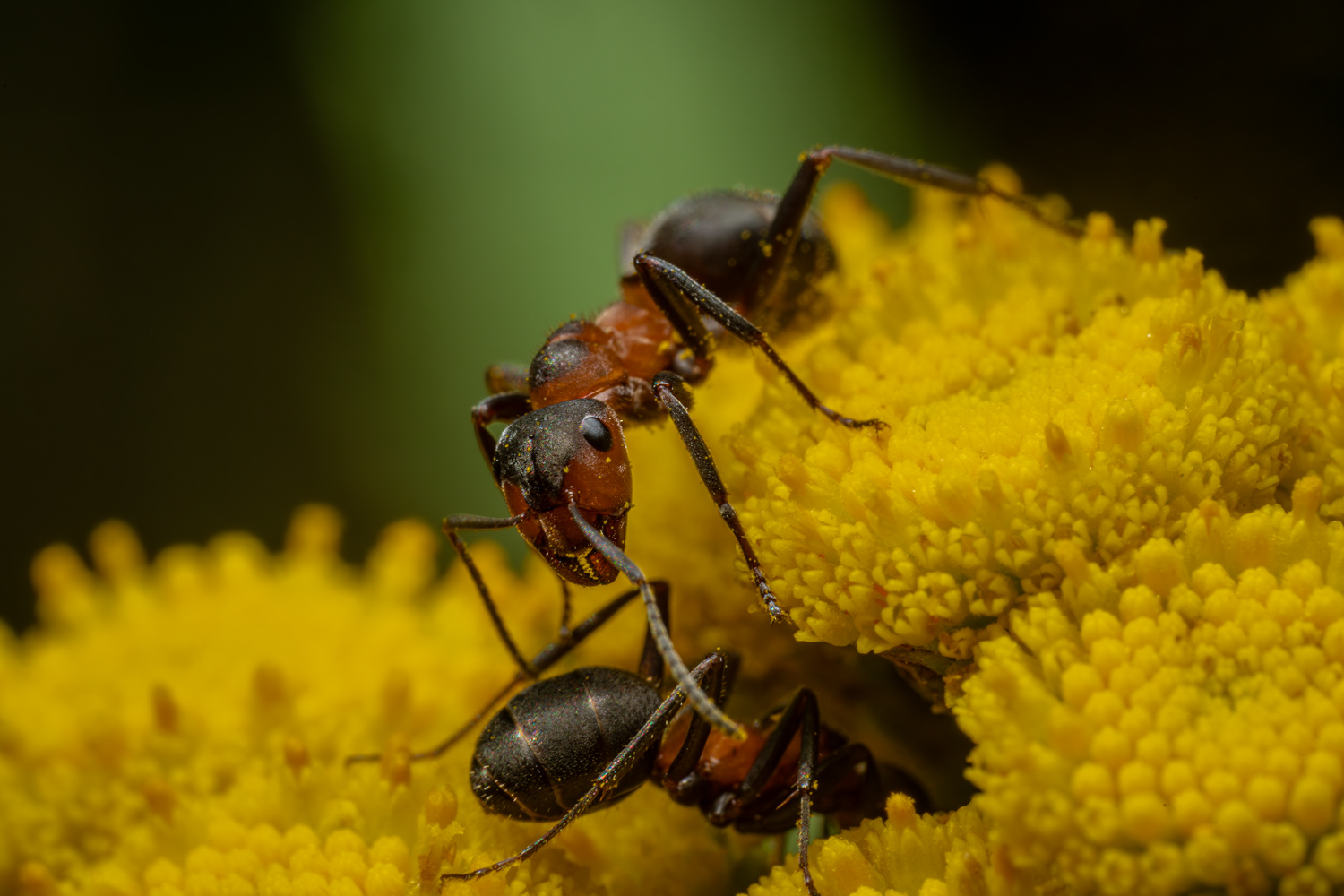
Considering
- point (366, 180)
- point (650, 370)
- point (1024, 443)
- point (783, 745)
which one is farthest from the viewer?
point (366, 180)

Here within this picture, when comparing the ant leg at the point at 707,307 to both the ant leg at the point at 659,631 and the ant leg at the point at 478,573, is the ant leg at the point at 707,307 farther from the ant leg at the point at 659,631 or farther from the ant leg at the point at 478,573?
the ant leg at the point at 478,573

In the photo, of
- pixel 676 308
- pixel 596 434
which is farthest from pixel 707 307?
pixel 596 434

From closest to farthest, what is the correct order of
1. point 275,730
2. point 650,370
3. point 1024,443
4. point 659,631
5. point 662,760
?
1. point 1024,443
2. point 659,631
3. point 662,760
4. point 275,730
5. point 650,370

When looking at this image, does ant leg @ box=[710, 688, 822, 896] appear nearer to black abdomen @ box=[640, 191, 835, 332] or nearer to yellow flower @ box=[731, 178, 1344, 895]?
yellow flower @ box=[731, 178, 1344, 895]

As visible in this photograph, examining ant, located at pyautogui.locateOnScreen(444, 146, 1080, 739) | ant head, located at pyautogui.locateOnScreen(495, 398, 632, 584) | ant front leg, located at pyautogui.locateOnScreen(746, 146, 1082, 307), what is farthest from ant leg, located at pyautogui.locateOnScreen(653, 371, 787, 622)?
ant front leg, located at pyautogui.locateOnScreen(746, 146, 1082, 307)

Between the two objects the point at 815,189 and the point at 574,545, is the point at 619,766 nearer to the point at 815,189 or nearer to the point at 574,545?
the point at 574,545

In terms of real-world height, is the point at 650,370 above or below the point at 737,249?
below

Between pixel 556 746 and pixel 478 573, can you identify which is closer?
pixel 556 746

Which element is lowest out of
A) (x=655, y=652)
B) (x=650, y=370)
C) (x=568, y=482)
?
(x=655, y=652)
